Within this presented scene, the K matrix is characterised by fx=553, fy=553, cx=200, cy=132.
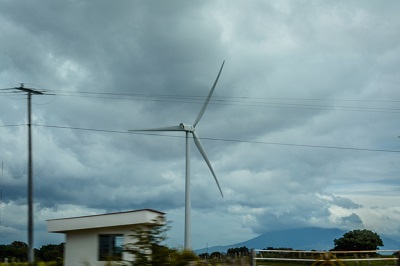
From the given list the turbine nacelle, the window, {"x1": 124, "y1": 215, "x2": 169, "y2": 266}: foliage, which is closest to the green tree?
the turbine nacelle

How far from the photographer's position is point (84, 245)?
24719 millimetres

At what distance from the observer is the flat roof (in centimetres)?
2320

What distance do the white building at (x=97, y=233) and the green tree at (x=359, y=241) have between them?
1860 inches

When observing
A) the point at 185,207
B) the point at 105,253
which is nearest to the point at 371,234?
the point at 185,207

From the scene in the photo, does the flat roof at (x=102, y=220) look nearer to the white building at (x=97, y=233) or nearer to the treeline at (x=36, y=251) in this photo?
the white building at (x=97, y=233)

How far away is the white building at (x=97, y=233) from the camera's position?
23.4 m

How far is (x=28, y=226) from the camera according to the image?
35562mm

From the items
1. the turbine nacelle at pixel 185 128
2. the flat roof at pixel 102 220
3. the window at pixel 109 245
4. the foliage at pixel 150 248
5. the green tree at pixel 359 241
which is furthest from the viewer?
the green tree at pixel 359 241

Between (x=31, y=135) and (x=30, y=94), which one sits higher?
(x=30, y=94)

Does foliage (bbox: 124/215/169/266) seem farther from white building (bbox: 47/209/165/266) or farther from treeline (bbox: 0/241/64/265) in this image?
treeline (bbox: 0/241/64/265)

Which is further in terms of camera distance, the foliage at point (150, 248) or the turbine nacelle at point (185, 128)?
the turbine nacelle at point (185, 128)

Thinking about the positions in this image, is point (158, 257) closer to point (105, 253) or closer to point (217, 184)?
point (105, 253)

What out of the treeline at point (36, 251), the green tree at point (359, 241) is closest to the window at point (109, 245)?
the treeline at point (36, 251)

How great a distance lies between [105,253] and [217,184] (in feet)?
66.9
